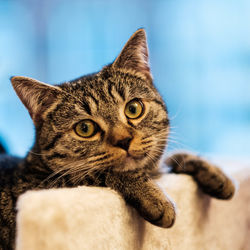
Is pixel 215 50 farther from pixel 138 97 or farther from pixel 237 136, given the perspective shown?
pixel 138 97

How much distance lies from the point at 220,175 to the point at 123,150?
447 mm

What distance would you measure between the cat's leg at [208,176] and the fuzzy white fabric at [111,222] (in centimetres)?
4

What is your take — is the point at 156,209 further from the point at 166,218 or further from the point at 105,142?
the point at 105,142

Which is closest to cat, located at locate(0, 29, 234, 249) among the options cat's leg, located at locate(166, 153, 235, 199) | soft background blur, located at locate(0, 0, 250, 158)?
cat's leg, located at locate(166, 153, 235, 199)

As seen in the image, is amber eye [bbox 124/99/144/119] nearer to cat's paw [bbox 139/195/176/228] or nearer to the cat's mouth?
the cat's mouth

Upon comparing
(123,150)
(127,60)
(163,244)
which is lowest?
(163,244)

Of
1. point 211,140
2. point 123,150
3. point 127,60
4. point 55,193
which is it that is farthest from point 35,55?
point 55,193

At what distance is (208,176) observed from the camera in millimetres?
1144

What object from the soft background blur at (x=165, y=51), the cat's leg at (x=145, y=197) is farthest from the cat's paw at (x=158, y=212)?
the soft background blur at (x=165, y=51)

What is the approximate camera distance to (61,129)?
41.8 inches

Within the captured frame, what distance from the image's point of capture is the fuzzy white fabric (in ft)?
1.84

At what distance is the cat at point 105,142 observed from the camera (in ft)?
2.97

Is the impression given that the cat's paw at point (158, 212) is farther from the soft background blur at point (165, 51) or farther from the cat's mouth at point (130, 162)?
the soft background blur at point (165, 51)

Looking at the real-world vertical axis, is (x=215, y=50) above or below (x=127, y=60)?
above
